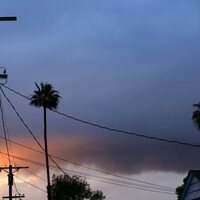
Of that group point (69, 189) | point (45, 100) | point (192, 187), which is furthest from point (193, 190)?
point (69, 189)

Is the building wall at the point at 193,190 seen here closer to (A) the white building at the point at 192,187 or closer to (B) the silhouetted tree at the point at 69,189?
(A) the white building at the point at 192,187

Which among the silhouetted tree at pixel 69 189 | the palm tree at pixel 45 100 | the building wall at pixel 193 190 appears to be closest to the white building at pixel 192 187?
the building wall at pixel 193 190

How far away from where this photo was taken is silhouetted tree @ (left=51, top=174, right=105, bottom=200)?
95938 mm

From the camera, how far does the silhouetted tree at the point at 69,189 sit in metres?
95.9

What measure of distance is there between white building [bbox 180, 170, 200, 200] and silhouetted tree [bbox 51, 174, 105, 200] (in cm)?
5448

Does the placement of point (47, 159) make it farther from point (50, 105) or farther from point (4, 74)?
point (4, 74)

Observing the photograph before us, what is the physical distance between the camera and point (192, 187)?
134ft

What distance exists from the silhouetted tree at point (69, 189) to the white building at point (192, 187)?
179 ft

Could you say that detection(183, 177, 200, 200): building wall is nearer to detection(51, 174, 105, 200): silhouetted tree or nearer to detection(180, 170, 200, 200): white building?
detection(180, 170, 200, 200): white building

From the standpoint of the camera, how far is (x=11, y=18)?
21031 mm

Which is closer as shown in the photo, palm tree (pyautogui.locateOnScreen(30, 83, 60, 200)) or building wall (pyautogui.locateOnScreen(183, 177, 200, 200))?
building wall (pyautogui.locateOnScreen(183, 177, 200, 200))

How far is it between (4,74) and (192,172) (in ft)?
Answer: 51.6

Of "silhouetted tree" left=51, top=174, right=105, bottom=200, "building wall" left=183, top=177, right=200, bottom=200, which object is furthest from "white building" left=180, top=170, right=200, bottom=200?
"silhouetted tree" left=51, top=174, right=105, bottom=200

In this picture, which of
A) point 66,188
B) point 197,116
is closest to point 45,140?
point 197,116
